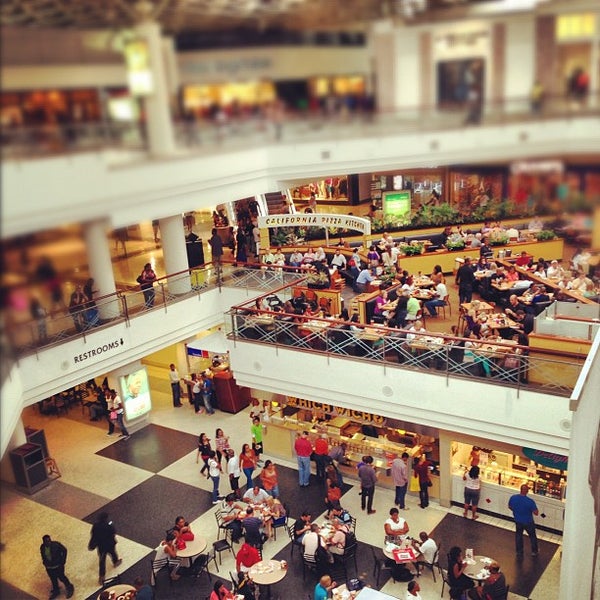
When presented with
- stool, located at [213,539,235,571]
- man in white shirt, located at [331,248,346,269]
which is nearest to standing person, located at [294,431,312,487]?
stool, located at [213,539,235,571]

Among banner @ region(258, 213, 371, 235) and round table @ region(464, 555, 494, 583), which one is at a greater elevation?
banner @ region(258, 213, 371, 235)

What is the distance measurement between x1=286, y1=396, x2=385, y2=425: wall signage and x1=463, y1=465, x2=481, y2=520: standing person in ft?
8.00

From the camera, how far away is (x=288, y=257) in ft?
68.8

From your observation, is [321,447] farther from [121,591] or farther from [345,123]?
[345,123]

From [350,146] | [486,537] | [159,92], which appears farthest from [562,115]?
[486,537]

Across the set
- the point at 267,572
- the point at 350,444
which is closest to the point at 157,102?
the point at 267,572

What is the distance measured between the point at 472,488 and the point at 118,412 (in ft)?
32.8

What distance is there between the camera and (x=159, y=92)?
158cm

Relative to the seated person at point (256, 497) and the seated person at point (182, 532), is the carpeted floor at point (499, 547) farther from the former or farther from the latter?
the seated person at point (182, 532)

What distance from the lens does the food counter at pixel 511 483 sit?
41.5ft

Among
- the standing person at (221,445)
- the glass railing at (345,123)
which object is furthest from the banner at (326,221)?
the glass railing at (345,123)

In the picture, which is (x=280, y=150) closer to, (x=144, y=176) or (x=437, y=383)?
(x=144, y=176)

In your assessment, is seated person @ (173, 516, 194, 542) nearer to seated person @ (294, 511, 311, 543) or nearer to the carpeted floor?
seated person @ (294, 511, 311, 543)

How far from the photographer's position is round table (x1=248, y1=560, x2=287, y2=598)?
10797 millimetres
